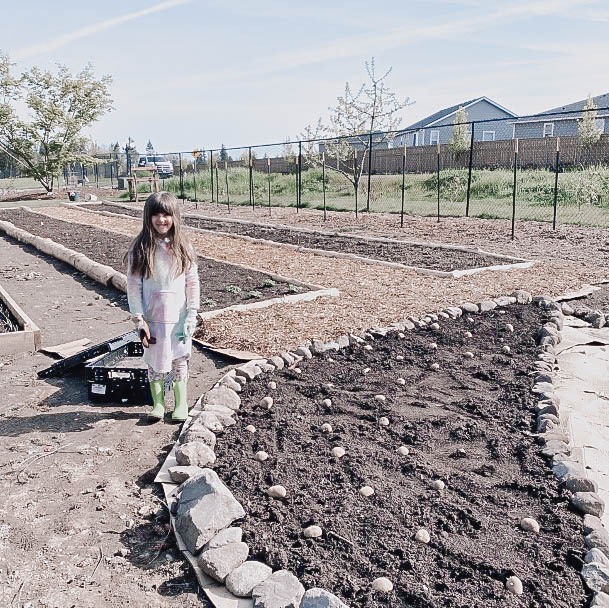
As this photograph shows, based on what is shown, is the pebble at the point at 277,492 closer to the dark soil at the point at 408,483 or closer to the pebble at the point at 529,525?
the dark soil at the point at 408,483

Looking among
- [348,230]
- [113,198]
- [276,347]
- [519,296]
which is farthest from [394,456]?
[113,198]

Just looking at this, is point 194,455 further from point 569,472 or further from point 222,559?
point 569,472

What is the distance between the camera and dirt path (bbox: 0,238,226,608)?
2449 millimetres

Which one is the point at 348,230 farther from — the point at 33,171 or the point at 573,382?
the point at 33,171

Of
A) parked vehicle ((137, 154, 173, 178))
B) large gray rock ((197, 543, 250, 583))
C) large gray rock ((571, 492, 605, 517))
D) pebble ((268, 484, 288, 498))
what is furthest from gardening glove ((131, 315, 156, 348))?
parked vehicle ((137, 154, 173, 178))

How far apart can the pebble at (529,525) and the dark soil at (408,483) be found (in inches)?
1.1

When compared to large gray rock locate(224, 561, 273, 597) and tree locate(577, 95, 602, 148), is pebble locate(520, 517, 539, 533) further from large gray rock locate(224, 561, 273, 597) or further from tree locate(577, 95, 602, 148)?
tree locate(577, 95, 602, 148)

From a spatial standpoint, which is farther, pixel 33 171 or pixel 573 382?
pixel 33 171

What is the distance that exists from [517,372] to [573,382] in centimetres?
46

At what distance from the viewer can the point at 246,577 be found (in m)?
2.40

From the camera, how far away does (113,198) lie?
1032 inches

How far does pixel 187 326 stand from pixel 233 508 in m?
1.35

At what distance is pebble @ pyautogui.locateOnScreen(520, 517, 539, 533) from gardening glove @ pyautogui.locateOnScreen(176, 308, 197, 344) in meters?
2.07

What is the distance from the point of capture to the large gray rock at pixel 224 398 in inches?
155
